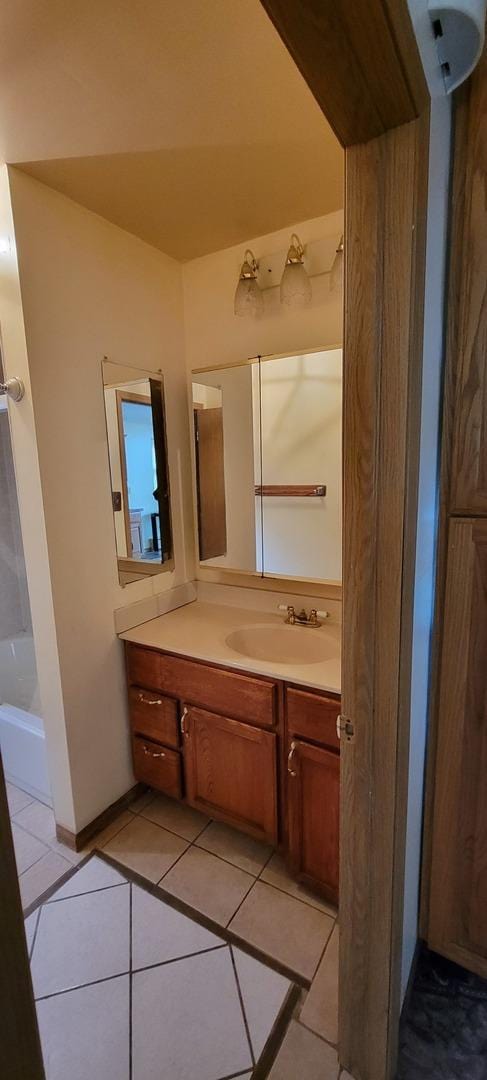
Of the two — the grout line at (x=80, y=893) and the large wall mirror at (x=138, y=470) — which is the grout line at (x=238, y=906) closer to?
the grout line at (x=80, y=893)

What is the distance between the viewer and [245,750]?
151cm

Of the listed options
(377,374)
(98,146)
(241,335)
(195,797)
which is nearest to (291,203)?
(241,335)

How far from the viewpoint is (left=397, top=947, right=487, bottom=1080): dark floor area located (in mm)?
1036

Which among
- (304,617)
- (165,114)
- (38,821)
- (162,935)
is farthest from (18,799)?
(165,114)

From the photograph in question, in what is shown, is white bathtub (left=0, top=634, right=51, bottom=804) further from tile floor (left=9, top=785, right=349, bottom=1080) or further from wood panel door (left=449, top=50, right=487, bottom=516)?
wood panel door (left=449, top=50, right=487, bottom=516)

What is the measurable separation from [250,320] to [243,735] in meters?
1.53

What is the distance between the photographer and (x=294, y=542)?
5.76 ft

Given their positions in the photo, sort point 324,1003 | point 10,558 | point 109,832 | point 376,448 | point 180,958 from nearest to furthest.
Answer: point 376,448 < point 324,1003 < point 180,958 < point 109,832 < point 10,558

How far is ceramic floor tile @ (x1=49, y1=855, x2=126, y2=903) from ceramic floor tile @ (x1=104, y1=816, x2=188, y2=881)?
0.05 m

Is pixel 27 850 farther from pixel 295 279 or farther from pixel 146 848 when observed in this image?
pixel 295 279

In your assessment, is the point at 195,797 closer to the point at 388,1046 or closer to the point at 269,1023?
the point at 269,1023

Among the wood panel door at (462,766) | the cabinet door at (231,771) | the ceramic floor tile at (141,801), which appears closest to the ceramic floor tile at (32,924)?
the ceramic floor tile at (141,801)

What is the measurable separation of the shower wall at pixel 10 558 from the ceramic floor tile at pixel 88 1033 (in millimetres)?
1269

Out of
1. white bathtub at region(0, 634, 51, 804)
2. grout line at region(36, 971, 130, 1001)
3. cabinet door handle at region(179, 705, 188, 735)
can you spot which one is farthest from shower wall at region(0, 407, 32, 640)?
grout line at region(36, 971, 130, 1001)
